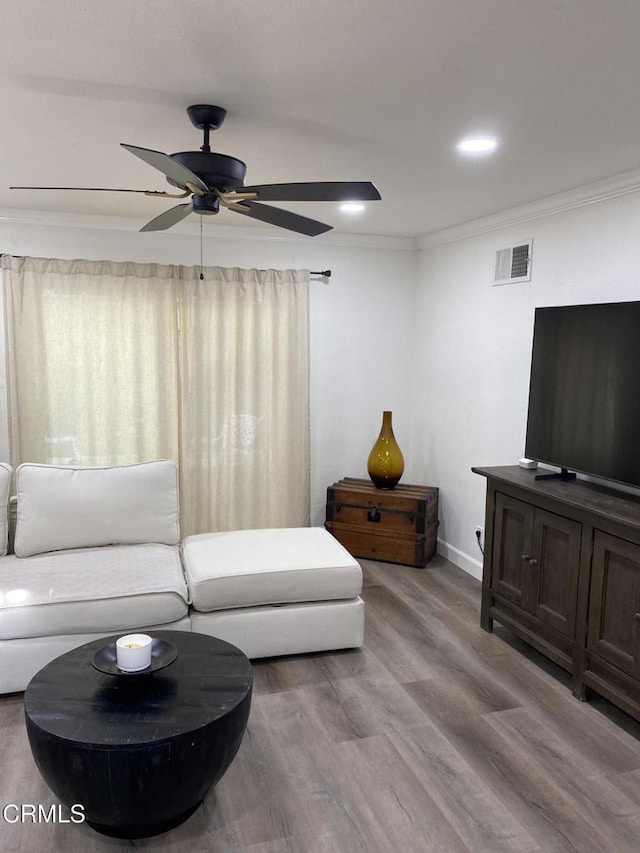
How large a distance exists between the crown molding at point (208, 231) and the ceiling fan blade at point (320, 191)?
2.32 meters

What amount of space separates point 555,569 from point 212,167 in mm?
2325

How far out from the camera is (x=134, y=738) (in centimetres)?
189

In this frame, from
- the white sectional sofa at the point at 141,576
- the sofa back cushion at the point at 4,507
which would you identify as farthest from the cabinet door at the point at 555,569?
the sofa back cushion at the point at 4,507

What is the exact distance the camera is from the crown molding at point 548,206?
10.3ft

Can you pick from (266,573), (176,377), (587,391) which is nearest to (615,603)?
(587,391)

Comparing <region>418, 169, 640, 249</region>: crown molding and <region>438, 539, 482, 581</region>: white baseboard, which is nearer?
<region>418, 169, 640, 249</region>: crown molding

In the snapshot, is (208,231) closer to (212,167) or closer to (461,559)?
(212,167)

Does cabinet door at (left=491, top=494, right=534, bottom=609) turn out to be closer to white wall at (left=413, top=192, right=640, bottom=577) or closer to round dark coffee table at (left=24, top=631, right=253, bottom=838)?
white wall at (left=413, top=192, right=640, bottom=577)

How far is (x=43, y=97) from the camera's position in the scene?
7.33 feet

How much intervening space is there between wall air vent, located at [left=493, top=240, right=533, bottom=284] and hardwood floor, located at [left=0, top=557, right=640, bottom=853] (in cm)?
219

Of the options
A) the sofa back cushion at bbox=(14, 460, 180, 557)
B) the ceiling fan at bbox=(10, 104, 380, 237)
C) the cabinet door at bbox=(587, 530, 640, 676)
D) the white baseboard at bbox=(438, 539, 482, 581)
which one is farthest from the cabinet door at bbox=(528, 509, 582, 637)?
the sofa back cushion at bbox=(14, 460, 180, 557)

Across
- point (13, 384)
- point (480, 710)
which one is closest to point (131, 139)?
point (13, 384)

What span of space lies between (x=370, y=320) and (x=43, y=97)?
10.7ft

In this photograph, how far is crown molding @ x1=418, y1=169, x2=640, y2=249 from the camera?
10.3 feet
